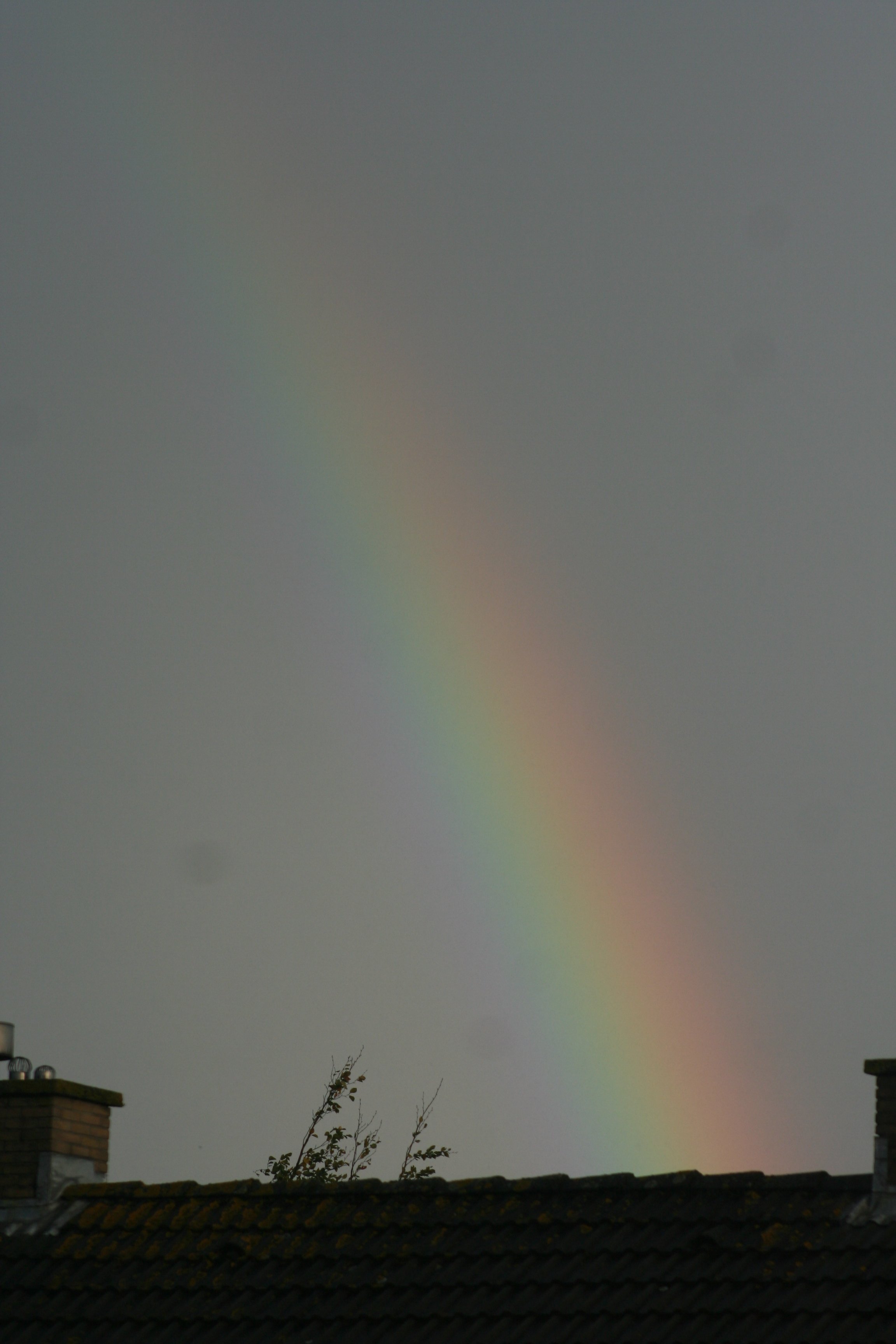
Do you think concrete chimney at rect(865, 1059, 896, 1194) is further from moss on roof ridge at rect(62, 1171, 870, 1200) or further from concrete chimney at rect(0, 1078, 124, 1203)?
concrete chimney at rect(0, 1078, 124, 1203)

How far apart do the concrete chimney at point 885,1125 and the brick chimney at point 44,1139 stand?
210 inches

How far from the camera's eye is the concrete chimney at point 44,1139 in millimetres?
11711

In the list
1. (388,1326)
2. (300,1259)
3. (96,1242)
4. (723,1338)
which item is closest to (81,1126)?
(96,1242)

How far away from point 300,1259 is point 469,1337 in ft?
4.88

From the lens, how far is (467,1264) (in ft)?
32.8

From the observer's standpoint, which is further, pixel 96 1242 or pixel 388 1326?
pixel 96 1242

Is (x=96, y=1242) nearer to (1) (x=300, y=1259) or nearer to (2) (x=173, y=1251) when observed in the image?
(2) (x=173, y=1251)

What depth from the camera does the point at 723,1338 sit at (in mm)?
8680

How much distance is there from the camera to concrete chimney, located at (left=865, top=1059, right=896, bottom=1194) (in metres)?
9.66

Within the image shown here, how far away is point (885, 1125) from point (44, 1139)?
5.55m

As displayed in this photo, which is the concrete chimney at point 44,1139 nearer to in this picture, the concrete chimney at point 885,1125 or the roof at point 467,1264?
the roof at point 467,1264

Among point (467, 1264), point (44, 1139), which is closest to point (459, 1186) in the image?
point (467, 1264)

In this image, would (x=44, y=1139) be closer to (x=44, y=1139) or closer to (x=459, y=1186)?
(x=44, y=1139)

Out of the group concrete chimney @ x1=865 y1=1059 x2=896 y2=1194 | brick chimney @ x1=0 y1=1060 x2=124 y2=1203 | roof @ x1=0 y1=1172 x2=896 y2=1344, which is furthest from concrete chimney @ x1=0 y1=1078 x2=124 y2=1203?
concrete chimney @ x1=865 y1=1059 x2=896 y2=1194
